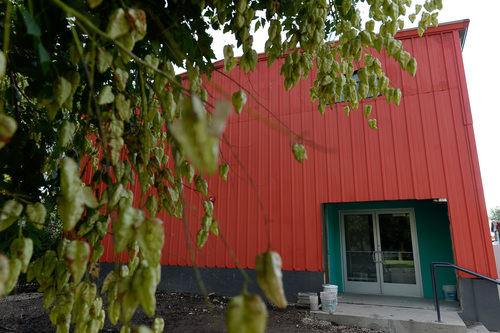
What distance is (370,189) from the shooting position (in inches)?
214

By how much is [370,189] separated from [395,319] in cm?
203

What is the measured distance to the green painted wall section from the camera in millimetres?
5723

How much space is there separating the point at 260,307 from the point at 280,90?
6381 mm

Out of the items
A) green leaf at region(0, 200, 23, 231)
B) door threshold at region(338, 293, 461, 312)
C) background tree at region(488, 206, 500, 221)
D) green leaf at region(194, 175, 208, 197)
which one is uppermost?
background tree at region(488, 206, 500, 221)

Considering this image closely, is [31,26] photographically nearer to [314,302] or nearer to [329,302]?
[329,302]

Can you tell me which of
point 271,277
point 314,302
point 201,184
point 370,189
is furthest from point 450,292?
point 271,277

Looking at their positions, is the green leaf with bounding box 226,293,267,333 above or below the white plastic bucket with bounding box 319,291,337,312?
above

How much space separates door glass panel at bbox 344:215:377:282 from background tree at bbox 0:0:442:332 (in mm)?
5139

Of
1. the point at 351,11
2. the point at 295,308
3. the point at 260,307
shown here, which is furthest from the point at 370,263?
the point at 260,307

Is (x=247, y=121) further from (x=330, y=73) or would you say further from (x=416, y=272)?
(x=330, y=73)

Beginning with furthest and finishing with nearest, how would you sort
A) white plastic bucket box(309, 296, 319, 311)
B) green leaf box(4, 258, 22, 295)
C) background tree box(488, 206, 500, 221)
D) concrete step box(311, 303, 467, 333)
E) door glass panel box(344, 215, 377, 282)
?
background tree box(488, 206, 500, 221) < door glass panel box(344, 215, 377, 282) < white plastic bucket box(309, 296, 319, 311) < concrete step box(311, 303, 467, 333) < green leaf box(4, 258, 22, 295)

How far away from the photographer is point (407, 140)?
5.40 meters

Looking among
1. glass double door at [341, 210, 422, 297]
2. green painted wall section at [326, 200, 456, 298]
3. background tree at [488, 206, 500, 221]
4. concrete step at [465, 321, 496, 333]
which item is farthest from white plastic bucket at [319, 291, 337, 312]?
background tree at [488, 206, 500, 221]

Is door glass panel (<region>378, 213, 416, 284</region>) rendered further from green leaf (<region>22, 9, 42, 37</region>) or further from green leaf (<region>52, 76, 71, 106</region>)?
green leaf (<region>22, 9, 42, 37</region>)
